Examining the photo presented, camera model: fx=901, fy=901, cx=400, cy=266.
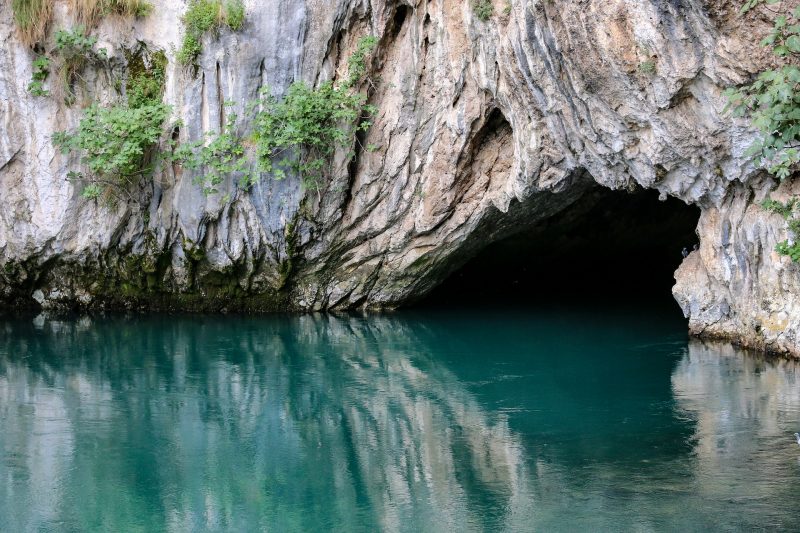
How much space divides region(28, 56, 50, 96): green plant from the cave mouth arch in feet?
25.8

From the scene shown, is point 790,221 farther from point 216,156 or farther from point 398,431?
point 216,156

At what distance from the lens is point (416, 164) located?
1463cm

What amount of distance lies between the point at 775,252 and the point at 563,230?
8.20 meters

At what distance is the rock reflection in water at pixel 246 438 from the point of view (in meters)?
7.14

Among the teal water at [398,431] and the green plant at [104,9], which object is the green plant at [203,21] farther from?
the teal water at [398,431]

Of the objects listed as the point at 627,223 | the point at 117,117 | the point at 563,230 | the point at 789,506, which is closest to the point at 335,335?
the point at 117,117

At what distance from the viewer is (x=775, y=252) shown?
10.9 meters

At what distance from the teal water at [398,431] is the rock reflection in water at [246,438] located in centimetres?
3

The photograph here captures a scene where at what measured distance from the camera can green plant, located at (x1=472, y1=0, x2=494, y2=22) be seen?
11.8 metres

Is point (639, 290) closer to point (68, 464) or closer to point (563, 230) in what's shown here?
point (563, 230)

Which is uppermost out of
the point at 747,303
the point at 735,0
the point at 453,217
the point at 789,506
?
the point at 735,0

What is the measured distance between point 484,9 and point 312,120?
3.90 metres

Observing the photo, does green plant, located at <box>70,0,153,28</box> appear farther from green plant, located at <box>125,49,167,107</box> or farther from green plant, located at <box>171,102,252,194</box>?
green plant, located at <box>171,102,252,194</box>

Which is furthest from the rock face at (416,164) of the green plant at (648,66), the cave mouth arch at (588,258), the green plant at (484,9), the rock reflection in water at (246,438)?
the cave mouth arch at (588,258)
